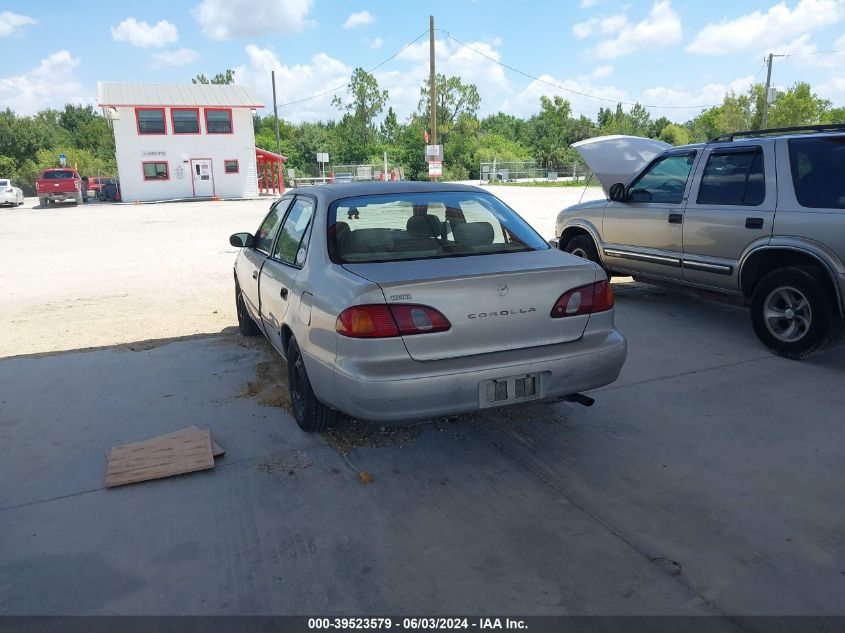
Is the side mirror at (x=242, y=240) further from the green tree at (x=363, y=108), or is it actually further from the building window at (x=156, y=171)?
the green tree at (x=363, y=108)

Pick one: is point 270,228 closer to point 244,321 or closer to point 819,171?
point 244,321

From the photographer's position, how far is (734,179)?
5.94 m

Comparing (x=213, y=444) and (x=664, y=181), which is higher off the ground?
(x=664, y=181)

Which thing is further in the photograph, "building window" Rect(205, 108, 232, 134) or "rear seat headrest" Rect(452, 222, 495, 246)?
"building window" Rect(205, 108, 232, 134)

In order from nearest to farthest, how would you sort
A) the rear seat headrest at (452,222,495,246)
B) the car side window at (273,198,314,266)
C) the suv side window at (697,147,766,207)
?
1. the rear seat headrest at (452,222,495,246)
2. the car side window at (273,198,314,266)
3. the suv side window at (697,147,766,207)

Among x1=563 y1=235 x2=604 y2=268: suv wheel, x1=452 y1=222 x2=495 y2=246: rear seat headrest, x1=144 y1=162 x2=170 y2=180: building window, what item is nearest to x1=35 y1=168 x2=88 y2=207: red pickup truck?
x1=144 y1=162 x2=170 y2=180: building window

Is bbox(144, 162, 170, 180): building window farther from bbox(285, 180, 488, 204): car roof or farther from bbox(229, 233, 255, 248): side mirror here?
bbox(285, 180, 488, 204): car roof

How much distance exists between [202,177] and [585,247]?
35377mm

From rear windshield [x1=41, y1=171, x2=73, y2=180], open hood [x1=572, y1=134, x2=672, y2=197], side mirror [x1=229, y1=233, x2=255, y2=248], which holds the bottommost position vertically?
side mirror [x1=229, y1=233, x2=255, y2=248]

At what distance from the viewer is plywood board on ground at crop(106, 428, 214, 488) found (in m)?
3.56

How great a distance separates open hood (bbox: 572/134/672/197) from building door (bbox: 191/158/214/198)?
111ft

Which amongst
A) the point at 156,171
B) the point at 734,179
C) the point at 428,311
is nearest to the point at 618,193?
the point at 734,179

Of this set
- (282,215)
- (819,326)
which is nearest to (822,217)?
(819,326)

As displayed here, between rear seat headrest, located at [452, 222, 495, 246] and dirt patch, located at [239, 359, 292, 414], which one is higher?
rear seat headrest, located at [452, 222, 495, 246]
